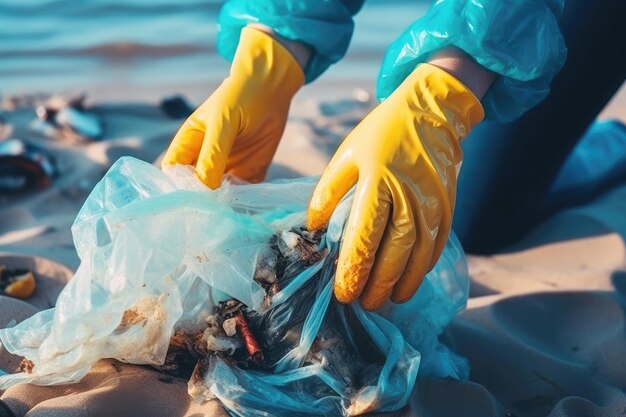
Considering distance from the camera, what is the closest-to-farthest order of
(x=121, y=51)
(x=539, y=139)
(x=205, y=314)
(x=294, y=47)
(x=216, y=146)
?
1. (x=205, y=314)
2. (x=216, y=146)
3. (x=294, y=47)
4. (x=539, y=139)
5. (x=121, y=51)

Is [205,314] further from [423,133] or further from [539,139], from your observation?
[539,139]

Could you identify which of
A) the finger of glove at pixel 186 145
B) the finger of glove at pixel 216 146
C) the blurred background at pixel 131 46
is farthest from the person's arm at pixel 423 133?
the blurred background at pixel 131 46

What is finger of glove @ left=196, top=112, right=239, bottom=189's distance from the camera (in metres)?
1.78

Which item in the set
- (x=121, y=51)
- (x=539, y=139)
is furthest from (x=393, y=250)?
(x=121, y=51)

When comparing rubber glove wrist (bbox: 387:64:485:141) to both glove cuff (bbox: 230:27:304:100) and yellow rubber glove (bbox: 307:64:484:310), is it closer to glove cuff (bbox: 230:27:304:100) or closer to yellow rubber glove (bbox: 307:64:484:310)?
yellow rubber glove (bbox: 307:64:484:310)

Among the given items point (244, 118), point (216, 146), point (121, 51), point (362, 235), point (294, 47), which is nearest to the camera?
point (362, 235)

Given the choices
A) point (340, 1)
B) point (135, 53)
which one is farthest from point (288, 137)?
point (135, 53)

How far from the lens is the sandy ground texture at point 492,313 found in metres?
1.61

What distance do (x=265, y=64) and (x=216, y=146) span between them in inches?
12.1

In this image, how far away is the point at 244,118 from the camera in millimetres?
1933

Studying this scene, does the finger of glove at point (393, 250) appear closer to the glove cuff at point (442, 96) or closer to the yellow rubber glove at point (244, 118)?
the glove cuff at point (442, 96)

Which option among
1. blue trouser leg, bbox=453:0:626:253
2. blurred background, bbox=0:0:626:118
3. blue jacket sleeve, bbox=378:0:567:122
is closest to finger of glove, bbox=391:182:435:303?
blue jacket sleeve, bbox=378:0:567:122

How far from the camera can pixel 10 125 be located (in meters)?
3.52

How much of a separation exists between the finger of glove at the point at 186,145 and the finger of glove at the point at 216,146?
33mm
